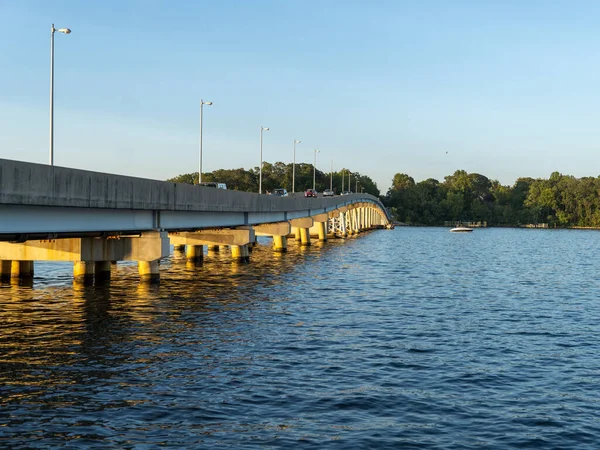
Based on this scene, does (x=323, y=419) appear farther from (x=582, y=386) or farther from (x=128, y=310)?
(x=128, y=310)

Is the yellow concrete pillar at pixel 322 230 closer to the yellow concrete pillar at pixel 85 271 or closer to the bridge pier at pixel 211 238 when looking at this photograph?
the bridge pier at pixel 211 238

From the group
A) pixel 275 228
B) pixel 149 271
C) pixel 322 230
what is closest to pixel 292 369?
pixel 149 271

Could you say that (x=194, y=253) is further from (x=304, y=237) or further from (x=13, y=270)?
(x=304, y=237)

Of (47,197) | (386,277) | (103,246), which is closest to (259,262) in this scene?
(386,277)

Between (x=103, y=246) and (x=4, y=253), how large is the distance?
553 cm

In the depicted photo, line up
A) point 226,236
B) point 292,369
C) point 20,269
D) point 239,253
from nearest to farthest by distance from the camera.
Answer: point 292,369 < point 20,269 < point 226,236 < point 239,253

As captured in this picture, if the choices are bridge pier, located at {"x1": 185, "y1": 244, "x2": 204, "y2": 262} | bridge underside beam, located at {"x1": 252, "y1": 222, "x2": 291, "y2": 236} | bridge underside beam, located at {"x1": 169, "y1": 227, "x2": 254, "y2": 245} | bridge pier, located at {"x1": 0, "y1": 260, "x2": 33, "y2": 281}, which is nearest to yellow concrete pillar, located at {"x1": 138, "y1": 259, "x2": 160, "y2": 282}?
bridge pier, located at {"x1": 0, "y1": 260, "x2": 33, "y2": 281}

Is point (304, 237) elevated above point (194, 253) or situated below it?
above

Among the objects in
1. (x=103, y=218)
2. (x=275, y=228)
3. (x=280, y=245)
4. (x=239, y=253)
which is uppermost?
(x=103, y=218)

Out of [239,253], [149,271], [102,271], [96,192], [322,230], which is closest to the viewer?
[96,192]

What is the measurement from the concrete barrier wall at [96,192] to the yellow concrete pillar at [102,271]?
6187mm

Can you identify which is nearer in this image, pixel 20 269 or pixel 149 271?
pixel 149 271

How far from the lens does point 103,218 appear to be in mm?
36500

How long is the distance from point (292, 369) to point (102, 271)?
26.7 metres
